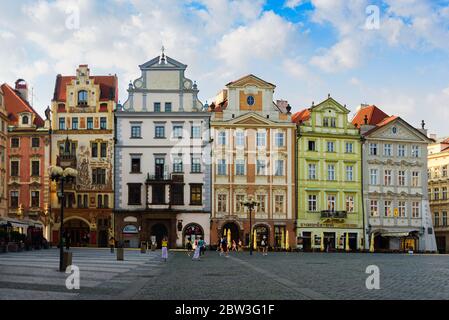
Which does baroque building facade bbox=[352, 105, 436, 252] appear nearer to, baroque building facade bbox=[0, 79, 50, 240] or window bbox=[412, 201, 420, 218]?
window bbox=[412, 201, 420, 218]

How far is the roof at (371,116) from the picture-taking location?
76312 mm

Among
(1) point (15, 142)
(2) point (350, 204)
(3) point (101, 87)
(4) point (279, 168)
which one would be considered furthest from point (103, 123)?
(2) point (350, 204)

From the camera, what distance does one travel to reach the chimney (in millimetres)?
74500

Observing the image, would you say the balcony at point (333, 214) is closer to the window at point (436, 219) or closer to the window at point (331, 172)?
the window at point (331, 172)

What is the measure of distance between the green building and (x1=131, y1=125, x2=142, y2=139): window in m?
14.6

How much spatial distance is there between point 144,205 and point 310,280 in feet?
149

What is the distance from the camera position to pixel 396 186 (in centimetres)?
7375

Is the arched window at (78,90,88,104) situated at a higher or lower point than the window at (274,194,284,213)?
higher

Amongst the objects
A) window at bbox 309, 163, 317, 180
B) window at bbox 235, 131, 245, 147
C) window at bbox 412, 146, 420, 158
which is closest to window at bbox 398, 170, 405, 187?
window at bbox 412, 146, 420, 158

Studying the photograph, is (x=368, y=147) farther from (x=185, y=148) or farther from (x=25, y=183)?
(x=25, y=183)

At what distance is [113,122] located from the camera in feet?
226

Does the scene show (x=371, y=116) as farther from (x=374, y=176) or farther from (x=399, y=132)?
(x=374, y=176)

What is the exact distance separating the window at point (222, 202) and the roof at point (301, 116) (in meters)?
10.4

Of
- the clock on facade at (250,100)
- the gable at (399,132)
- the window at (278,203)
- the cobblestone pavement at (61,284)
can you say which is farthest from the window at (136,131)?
the cobblestone pavement at (61,284)
